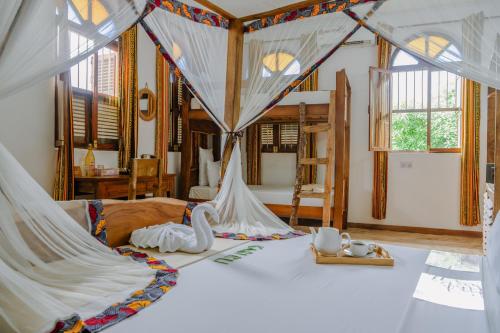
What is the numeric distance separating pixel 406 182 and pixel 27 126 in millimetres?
4516

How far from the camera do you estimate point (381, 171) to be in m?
5.32

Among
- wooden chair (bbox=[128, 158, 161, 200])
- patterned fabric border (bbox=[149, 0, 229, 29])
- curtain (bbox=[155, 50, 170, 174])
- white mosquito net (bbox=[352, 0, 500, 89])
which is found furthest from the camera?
curtain (bbox=[155, 50, 170, 174])

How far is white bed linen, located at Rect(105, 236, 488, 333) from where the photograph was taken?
1073mm

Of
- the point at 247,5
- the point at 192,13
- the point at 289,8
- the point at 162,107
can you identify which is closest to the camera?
the point at 192,13

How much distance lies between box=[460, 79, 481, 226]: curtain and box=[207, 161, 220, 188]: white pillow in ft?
10.4

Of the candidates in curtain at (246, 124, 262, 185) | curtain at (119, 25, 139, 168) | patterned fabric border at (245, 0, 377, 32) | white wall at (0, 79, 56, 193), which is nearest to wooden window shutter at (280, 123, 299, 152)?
curtain at (246, 124, 262, 185)

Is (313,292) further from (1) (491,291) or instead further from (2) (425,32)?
(2) (425,32)

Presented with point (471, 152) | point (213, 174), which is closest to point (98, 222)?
point (213, 174)

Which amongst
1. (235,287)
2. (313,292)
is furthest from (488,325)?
(235,287)

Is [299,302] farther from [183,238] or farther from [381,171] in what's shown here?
[381,171]

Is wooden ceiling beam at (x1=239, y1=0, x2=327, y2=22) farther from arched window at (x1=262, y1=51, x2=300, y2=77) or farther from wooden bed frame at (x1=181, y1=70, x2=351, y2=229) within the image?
wooden bed frame at (x1=181, y1=70, x2=351, y2=229)

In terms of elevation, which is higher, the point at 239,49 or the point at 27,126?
the point at 239,49

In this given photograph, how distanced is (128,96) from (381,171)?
339cm

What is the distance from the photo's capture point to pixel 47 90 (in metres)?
3.41
